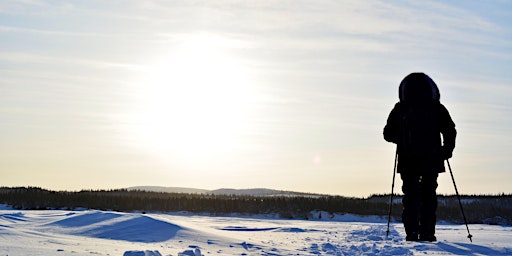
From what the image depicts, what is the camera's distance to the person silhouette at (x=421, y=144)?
996 centimetres

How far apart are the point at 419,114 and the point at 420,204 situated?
4.76 feet

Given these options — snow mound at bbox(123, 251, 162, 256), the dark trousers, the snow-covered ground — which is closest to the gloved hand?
the dark trousers

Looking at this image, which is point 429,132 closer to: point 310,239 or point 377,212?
point 310,239

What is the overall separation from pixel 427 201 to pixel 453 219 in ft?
81.1

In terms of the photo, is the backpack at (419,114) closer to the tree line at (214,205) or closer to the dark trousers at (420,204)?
the dark trousers at (420,204)

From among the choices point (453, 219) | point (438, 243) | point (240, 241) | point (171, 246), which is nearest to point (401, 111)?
point (438, 243)

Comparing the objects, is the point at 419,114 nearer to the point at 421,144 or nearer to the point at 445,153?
the point at 421,144

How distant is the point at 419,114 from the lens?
32.7 feet

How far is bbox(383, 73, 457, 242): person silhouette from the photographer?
32.7 feet

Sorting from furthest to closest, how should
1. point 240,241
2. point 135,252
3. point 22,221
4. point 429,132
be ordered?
point 429,132
point 22,221
point 240,241
point 135,252

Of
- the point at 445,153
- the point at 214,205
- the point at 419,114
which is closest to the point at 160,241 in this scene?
the point at 419,114

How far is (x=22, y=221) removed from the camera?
30.4ft

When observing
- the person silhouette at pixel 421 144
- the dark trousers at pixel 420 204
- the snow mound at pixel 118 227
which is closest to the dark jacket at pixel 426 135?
the person silhouette at pixel 421 144

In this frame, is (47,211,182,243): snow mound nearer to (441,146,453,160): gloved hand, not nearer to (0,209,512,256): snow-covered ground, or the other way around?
(0,209,512,256): snow-covered ground
